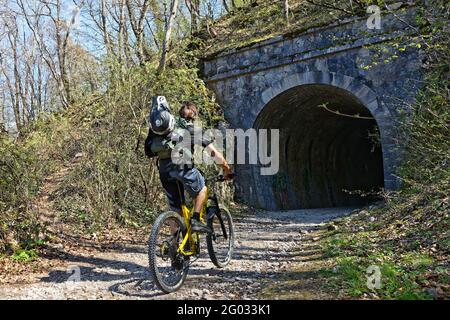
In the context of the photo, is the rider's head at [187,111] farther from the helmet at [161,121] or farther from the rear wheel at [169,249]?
the rear wheel at [169,249]

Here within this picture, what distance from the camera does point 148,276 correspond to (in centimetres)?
463

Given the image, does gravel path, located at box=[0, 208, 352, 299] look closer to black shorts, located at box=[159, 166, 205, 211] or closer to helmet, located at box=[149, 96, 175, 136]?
black shorts, located at box=[159, 166, 205, 211]

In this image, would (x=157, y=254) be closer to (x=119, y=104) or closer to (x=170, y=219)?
(x=170, y=219)

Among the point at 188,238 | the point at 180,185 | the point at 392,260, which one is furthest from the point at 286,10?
the point at 188,238

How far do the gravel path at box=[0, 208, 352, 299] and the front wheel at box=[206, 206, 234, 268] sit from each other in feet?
0.42

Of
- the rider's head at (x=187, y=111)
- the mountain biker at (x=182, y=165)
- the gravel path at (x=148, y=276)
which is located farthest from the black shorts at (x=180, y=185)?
the gravel path at (x=148, y=276)

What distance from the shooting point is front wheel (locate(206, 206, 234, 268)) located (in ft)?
15.2

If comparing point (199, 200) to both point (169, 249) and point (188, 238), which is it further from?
point (169, 249)

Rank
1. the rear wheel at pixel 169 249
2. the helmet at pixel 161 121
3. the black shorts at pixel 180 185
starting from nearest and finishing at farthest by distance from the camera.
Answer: the rear wheel at pixel 169 249, the helmet at pixel 161 121, the black shorts at pixel 180 185

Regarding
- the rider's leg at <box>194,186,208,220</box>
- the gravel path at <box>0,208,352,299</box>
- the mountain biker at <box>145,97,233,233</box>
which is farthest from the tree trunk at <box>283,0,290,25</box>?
the rider's leg at <box>194,186,208,220</box>

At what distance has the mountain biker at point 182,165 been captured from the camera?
13.0 ft

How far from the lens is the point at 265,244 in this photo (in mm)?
6492

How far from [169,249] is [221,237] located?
1202mm
